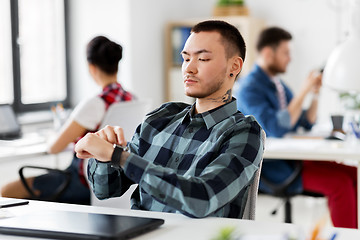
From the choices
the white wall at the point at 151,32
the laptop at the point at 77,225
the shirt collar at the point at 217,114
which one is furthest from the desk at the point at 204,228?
the white wall at the point at 151,32

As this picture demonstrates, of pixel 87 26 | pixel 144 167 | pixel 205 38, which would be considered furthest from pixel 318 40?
pixel 144 167

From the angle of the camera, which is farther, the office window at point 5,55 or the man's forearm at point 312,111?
the office window at point 5,55

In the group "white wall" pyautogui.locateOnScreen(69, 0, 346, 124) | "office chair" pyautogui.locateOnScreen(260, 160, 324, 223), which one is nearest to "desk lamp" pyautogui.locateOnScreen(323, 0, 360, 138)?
"office chair" pyautogui.locateOnScreen(260, 160, 324, 223)

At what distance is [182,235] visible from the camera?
1414 millimetres

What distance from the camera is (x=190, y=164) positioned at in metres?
1.74

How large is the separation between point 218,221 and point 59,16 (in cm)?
401

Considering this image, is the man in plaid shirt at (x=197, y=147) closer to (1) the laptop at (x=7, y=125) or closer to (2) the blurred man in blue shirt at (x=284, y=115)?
(2) the blurred man in blue shirt at (x=284, y=115)

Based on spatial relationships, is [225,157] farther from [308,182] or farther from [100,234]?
[308,182]

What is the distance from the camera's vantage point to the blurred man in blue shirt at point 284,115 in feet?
11.2

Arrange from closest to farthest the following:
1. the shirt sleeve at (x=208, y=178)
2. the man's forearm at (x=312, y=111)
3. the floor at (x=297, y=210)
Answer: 1. the shirt sleeve at (x=208, y=178)
2. the man's forearm at (x=312, y=111)
3. the floor at (x=297, y=210)

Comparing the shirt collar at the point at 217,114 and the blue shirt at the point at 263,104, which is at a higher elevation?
the shirt collar at the point at 217,114

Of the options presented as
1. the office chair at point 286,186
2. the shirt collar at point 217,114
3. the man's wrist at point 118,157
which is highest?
the shirt collar at point 217,114

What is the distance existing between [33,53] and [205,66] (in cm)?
345

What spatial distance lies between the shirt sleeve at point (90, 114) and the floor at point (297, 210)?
6.17 ft
